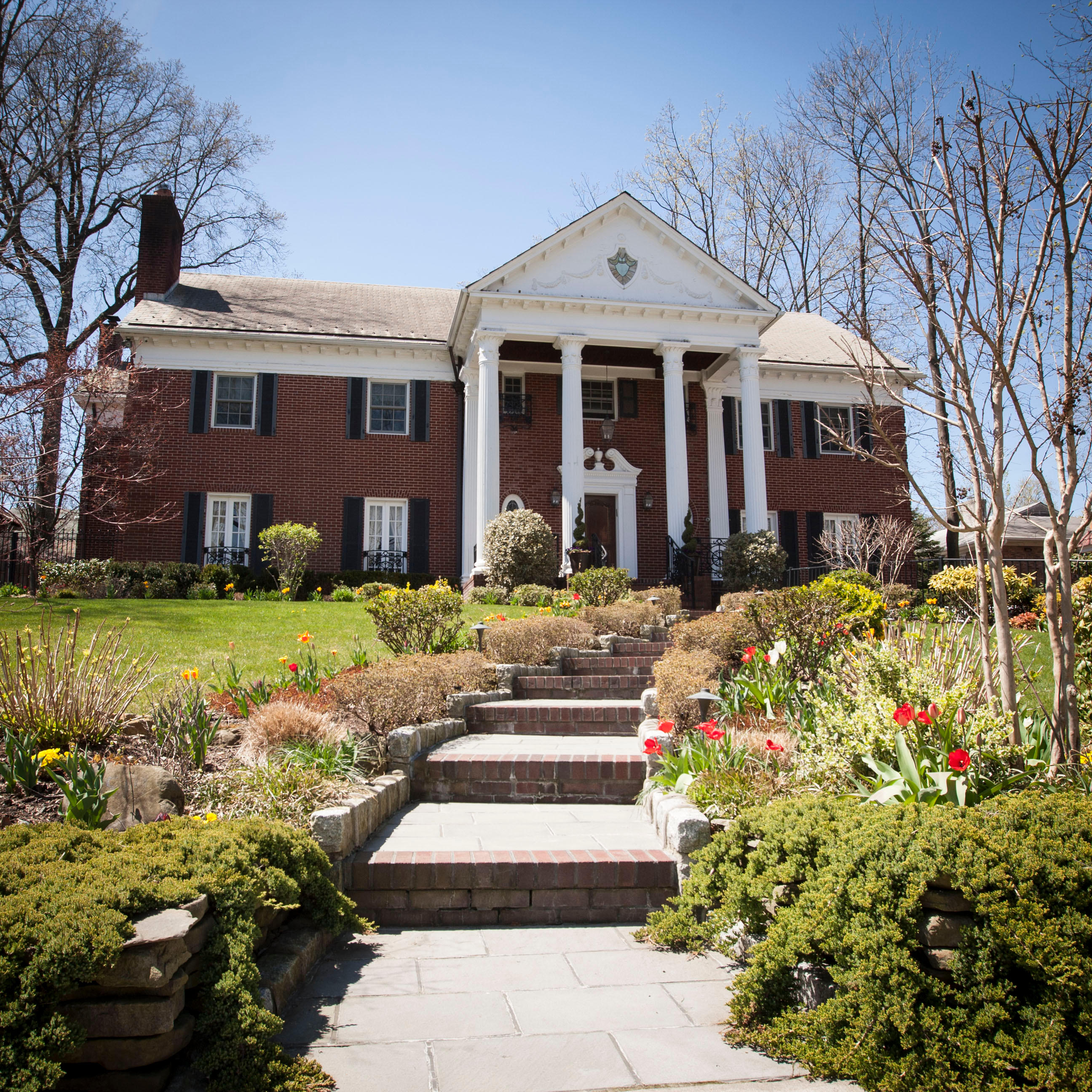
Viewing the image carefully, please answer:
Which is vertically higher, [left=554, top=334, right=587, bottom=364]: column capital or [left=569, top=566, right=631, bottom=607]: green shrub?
[left=554, top=334, right=587, bottom=364]: column capital

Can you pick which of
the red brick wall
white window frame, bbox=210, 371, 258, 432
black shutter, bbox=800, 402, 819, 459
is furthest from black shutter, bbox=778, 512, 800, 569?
white window frame, bbox=210, 371, 258, 432

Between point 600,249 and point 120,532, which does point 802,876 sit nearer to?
point 600,249

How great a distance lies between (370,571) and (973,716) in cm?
1571

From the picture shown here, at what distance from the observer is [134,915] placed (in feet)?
9.27

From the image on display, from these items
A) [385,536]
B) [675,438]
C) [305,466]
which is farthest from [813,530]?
[305,466]

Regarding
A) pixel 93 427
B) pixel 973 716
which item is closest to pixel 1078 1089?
pixel 973 716

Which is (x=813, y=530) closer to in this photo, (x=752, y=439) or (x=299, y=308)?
(x=752, y=439)

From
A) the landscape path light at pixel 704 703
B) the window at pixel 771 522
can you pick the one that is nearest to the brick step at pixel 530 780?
the landscape path light at pixel 704 703

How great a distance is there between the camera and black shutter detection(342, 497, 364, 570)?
19031 millimetres

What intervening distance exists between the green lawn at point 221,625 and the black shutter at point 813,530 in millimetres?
9956

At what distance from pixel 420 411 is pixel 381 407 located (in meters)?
0.93

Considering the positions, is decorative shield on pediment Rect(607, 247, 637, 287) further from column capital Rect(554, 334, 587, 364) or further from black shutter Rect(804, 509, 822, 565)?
black shutter Rect(804, 509, 822, 565)

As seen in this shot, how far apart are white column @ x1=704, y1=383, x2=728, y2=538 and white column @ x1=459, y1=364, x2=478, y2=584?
19.0ft

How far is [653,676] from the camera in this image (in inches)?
315
